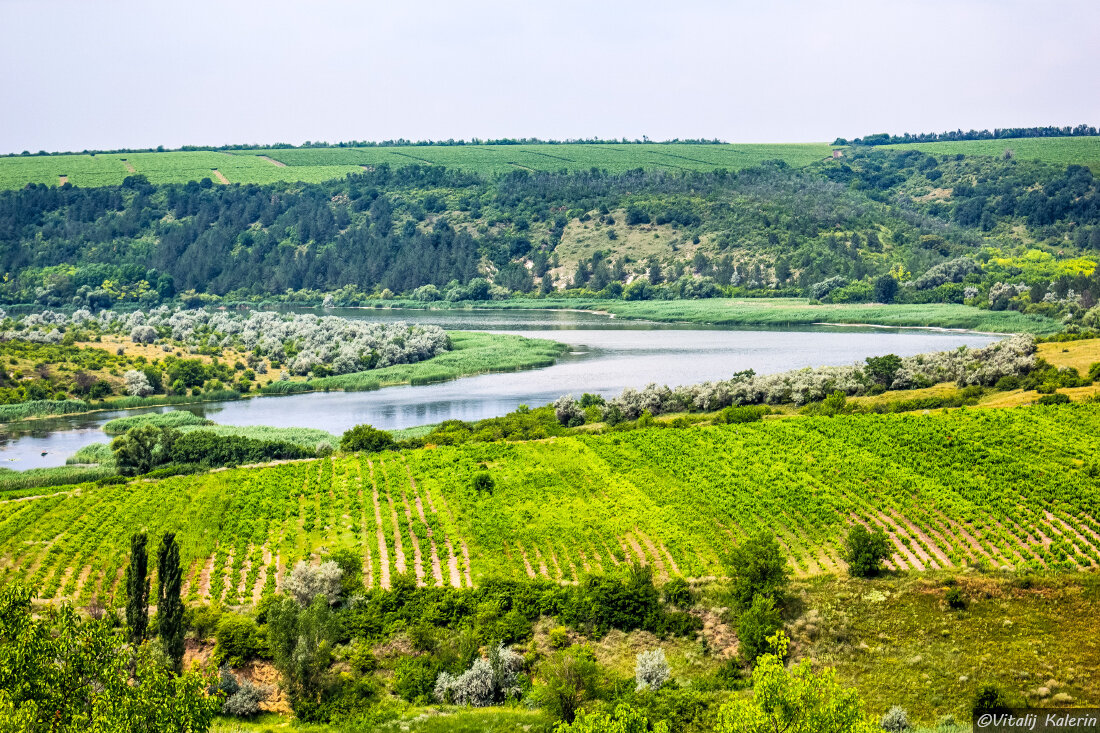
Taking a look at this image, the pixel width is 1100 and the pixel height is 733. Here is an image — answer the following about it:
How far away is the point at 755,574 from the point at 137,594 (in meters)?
20.2

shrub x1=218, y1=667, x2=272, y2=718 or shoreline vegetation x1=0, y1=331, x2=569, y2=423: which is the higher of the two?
shrub x1=218, y1=667, x2=272, y2=718

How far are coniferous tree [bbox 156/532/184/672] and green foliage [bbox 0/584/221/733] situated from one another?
5.19 m

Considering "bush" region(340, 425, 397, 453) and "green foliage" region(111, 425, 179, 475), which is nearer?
"green foliage" region(111, 425, 179, 475)

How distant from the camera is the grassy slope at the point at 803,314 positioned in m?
121

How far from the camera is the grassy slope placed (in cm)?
12144

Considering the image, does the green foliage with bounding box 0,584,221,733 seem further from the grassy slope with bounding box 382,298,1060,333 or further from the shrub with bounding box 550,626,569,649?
the grassy slope with bounding box 382,298,1060,333

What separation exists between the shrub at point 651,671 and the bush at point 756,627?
264cm

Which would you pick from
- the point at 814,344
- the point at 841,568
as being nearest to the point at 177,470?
the point at 841,568

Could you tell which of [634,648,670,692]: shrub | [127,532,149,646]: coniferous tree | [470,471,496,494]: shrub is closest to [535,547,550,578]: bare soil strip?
[634,648,670,692]: shrub

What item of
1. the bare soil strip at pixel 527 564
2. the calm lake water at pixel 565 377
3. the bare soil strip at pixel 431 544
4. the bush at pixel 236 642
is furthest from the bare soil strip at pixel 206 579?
the calm lake water at pixel 565 377

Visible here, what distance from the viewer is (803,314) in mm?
138250

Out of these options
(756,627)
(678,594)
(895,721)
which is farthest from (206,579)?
(895,721)

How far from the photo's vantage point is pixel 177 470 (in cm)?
5444

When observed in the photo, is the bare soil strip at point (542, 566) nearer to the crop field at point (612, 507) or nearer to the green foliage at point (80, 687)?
the crop field at point (612, 507)
